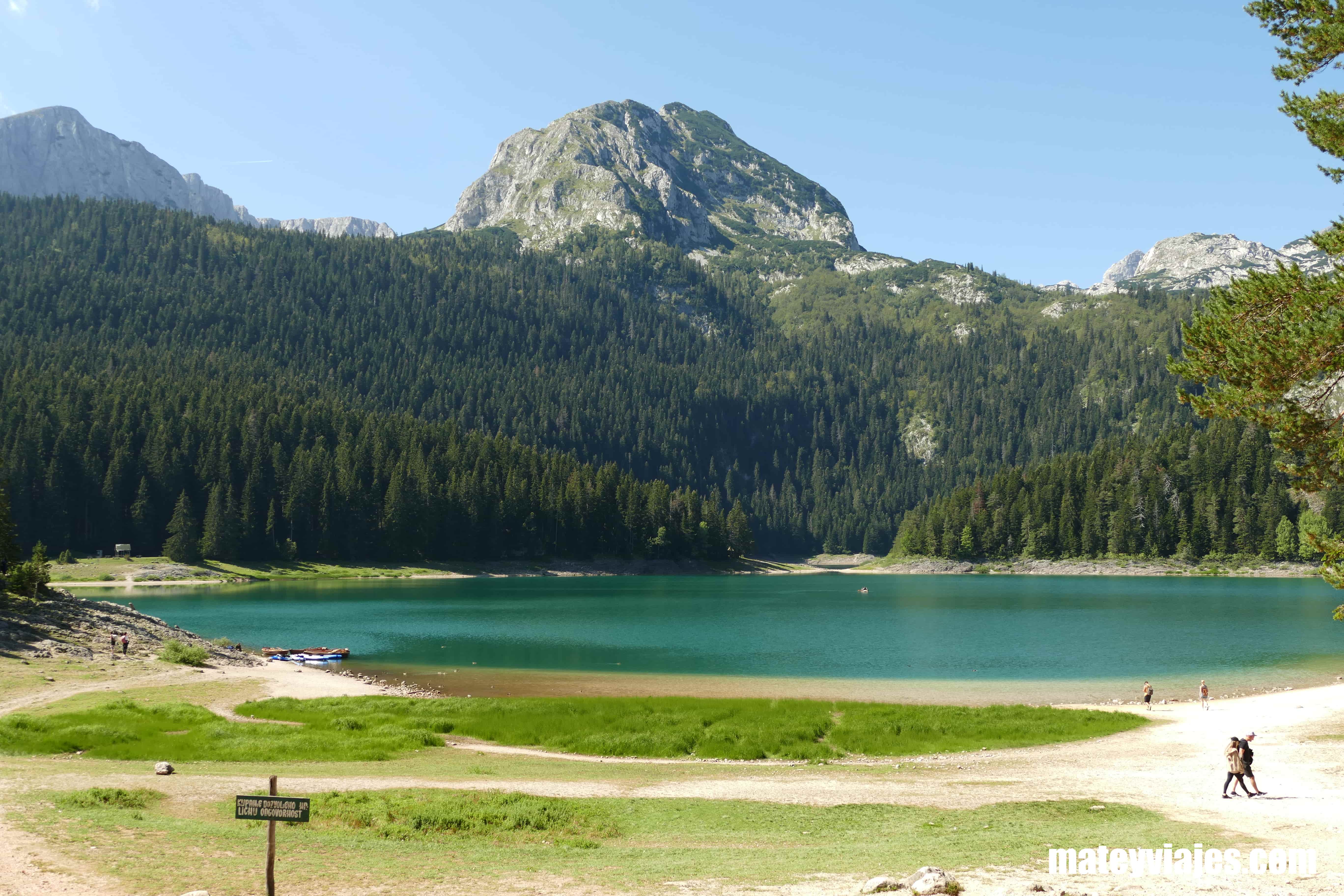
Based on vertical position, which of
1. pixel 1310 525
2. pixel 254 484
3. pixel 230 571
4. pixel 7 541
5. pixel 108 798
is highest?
pixel 254 484

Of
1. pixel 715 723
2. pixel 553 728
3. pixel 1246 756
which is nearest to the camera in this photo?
pixel 1246 756

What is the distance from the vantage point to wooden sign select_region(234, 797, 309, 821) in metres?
14.2

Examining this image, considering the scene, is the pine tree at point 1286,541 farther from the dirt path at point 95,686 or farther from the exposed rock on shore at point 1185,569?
the dirt path at point 95,686

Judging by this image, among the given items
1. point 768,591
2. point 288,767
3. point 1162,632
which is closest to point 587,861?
point 288,767

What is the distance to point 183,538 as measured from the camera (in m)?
148

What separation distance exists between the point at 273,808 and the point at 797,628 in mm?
83444

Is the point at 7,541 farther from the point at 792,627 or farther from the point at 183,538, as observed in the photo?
the point at 183,538

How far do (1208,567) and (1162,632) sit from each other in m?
117

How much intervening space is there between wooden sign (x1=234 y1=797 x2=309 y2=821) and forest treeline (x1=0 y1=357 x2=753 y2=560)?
153537 mm

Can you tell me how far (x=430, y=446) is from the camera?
653 ft

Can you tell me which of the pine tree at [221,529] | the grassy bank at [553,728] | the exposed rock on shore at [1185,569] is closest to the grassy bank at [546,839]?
the grassy bank at [553,728]

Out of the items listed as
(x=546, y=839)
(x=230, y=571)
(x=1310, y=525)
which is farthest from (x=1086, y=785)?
(x=1310, y=525)

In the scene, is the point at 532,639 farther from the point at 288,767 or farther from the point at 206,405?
the point at 206,405

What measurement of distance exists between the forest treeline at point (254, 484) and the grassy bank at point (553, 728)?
12483 cm
